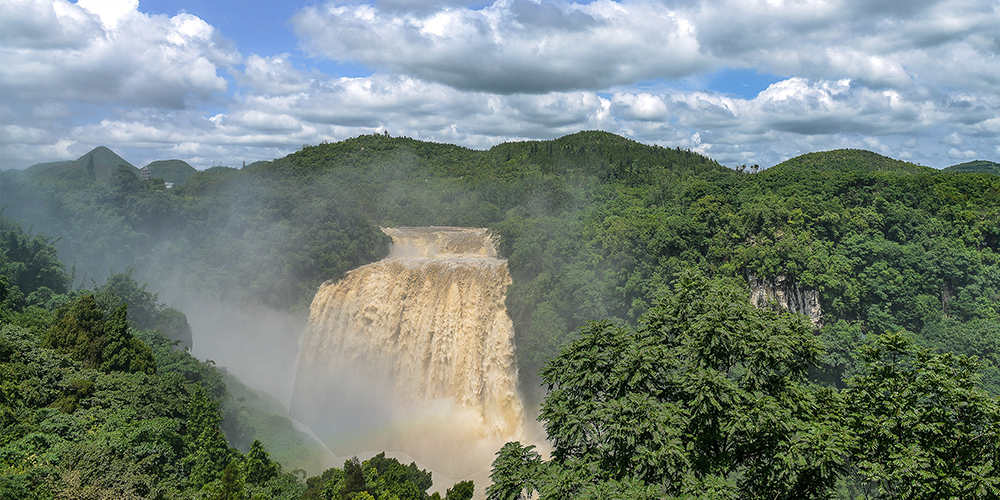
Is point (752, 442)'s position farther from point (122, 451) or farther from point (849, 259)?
point (849, 259)

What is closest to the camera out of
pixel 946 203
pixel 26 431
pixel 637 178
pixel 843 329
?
pixel 26 431

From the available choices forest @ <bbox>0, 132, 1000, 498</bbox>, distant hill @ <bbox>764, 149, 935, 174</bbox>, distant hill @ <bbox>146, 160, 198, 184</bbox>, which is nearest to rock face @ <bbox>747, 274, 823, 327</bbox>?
forest @ <bbox>0, 132, 1000, 498</bbox>

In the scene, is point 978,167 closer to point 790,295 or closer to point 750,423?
point 790,295

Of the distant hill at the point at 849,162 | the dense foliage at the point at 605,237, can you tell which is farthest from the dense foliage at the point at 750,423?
the distant hill at the point at 849,162

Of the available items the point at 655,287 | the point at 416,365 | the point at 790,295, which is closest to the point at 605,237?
the point at 655,287

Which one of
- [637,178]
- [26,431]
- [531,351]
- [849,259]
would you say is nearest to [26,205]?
[26,431]

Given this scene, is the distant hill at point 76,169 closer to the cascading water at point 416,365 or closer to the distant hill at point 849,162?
the cascading water at point 416,365
